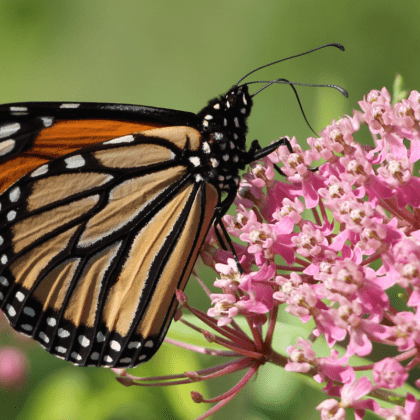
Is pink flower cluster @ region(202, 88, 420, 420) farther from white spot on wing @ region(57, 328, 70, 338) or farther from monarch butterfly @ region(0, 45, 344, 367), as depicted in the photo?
white spot on wing @ region(57, 328, 70, 338)

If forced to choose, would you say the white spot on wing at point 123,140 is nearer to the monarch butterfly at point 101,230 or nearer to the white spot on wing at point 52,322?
the monarch butterfly at point 101,230

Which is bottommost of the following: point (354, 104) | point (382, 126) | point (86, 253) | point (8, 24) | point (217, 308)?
point (217, 308)

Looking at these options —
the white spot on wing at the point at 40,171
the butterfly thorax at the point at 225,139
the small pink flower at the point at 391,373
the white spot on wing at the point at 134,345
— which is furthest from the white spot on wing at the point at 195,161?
the small pink flower at the point at 391,373

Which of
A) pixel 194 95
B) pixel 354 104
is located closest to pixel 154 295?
pixel 354 104

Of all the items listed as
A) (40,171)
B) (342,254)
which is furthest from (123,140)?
(342,254)

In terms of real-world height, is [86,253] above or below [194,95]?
below

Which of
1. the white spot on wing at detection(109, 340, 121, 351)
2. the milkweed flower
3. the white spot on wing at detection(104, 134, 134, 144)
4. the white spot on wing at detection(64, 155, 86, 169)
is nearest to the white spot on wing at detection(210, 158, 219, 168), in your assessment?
the milkweed flower

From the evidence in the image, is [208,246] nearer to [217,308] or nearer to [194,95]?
[217,308]

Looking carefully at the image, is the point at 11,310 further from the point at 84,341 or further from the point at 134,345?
the point at 134,345
